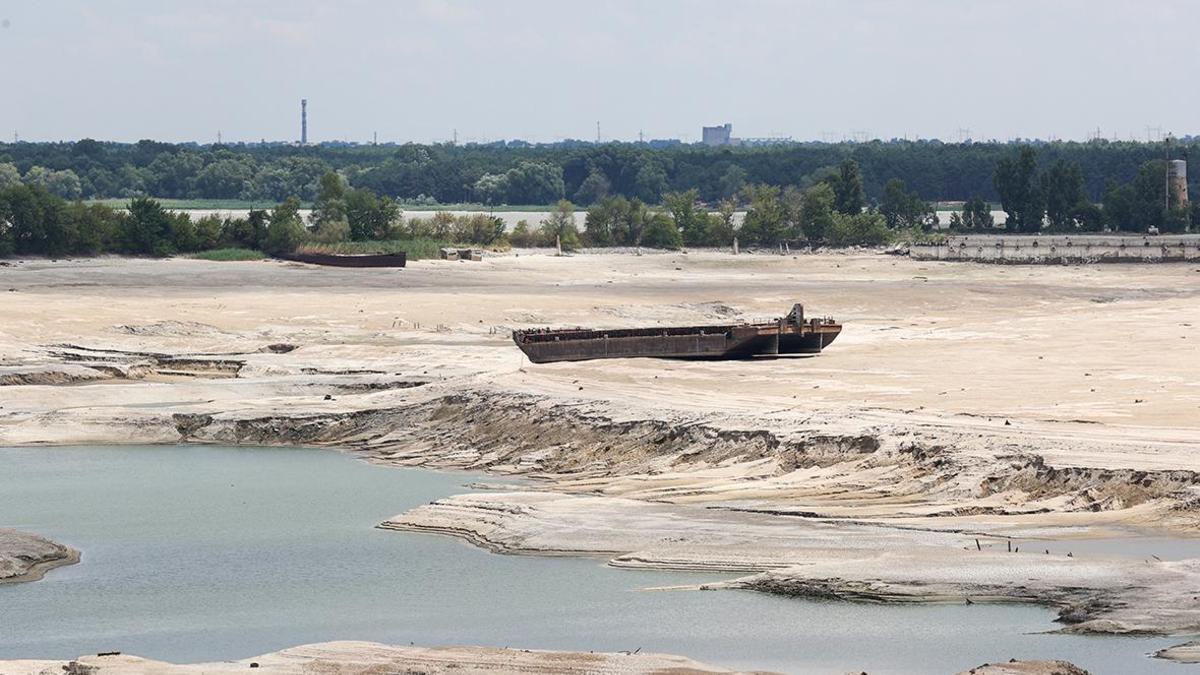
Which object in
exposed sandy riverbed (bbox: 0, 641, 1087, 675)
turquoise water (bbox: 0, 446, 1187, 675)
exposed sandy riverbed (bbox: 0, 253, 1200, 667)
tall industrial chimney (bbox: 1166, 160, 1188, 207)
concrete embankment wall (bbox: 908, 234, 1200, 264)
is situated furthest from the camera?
tall industrial chimney (bbox: 1166, 160, 1188, 207)

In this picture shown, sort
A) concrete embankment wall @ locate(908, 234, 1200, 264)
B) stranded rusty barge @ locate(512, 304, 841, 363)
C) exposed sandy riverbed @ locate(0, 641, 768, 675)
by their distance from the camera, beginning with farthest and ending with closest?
1. concrete embankment wall @ locate(908, 234, 1200, 264)
2. stranded rusty barge @ locate(512, 304, 841, 363)
3. exposed sandy riverbed @ locate(0, 641, 768, 675)

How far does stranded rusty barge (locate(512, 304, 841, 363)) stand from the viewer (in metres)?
48.8

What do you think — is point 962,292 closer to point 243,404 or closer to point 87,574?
point 243,404

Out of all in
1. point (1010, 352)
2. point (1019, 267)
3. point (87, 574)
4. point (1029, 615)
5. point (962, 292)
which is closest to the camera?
point (1029, 615)

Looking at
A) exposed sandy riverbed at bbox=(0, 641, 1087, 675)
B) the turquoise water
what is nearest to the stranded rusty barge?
the turquoise water

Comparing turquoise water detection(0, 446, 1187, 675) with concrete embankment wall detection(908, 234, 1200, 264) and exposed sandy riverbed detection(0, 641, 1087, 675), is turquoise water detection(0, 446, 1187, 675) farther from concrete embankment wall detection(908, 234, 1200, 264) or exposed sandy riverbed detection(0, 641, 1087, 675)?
concrete embankment wall detection(908, 234, 1200, 264)

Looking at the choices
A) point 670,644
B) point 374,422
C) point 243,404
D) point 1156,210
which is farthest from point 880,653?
point 1156,210

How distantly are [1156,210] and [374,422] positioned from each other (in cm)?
7733

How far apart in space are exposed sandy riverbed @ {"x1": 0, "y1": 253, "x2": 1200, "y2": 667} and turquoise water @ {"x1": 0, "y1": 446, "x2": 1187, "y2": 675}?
78 cm

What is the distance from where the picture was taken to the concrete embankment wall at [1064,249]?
299 ft

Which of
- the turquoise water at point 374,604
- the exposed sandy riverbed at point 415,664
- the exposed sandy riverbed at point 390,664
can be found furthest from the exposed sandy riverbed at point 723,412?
the exposed sandy riverbed at point 390,664

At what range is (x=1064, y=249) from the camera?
9731cm

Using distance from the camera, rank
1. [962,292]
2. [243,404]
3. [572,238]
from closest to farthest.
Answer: [243,404] < [962,292] < [572,238]

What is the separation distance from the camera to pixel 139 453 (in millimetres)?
39000
